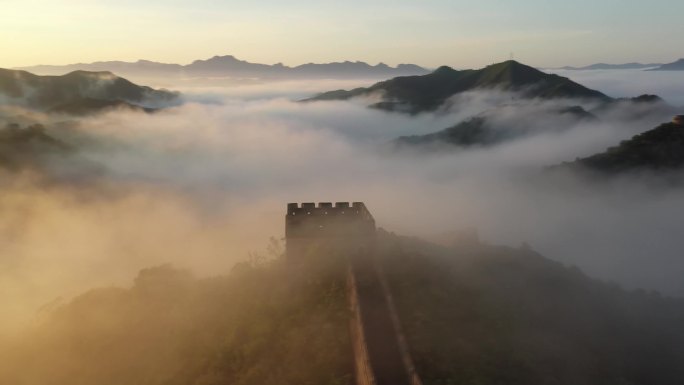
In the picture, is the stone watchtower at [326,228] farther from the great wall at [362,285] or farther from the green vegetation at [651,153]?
the green vegetation at [651,153]

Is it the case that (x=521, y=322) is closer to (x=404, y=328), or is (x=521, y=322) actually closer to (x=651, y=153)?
(x=404, y=328)

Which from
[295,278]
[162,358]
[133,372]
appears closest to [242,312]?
[295,278]

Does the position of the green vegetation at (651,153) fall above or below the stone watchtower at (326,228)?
below

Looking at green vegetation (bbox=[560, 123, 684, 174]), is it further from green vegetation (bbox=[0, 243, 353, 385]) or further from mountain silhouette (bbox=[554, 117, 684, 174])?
green vegetation (bbox=[0, 243, 353, 385])

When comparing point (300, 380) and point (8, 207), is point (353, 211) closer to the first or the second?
point (300, 380)

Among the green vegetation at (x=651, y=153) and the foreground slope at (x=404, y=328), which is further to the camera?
the green vegetation at (x=651, y=153)

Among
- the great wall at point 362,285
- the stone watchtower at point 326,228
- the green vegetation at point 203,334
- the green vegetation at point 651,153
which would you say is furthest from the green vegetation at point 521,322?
the green vegetation at point 651,153

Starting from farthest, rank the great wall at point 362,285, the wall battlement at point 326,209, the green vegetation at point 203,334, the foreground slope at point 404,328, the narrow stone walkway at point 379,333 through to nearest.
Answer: the wall battlement at point 326,209, the green vegetation at point 203,334, the foreground slope at point 404,328, the great wall at point 362,285, the narrow stone walkway at point 379,333

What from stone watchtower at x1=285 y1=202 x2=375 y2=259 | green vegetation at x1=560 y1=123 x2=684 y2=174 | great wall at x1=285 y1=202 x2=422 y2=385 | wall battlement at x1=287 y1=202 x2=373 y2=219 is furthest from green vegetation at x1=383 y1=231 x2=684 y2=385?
green vegetation at x1=560 y1=123 x2=684 y2=174
